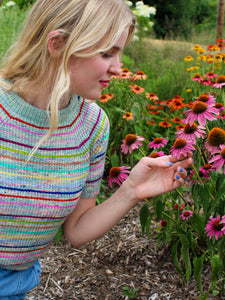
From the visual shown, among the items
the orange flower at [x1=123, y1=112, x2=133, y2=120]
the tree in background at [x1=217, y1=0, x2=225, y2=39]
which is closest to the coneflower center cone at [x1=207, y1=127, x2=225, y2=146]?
the orange flower at [x1=123, y1=112, x2=133, y2=120]

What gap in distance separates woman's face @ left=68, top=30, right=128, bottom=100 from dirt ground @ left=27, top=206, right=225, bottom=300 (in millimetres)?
1120

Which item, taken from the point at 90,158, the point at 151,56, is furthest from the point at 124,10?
the point at 151,56

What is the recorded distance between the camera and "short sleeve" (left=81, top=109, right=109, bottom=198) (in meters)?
1.26

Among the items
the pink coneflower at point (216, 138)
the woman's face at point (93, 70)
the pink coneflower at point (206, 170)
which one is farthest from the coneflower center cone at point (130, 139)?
the woman's face at point (93, 70)

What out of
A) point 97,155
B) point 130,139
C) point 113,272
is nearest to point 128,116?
point 130,139

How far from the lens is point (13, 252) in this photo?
1172mm

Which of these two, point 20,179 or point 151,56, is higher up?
point 151,56

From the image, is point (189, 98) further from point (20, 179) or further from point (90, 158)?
point (20, 179)

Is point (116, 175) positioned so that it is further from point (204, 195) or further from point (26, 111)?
point (26, 111)

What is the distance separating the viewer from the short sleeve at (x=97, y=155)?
126cm

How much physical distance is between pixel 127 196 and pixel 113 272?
33.4 inches

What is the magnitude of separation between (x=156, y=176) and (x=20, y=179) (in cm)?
40

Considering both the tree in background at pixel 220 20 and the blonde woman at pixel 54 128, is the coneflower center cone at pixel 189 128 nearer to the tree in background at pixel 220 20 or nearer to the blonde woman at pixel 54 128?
the blonde woman at pixel 54 128

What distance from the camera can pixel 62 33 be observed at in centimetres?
102
